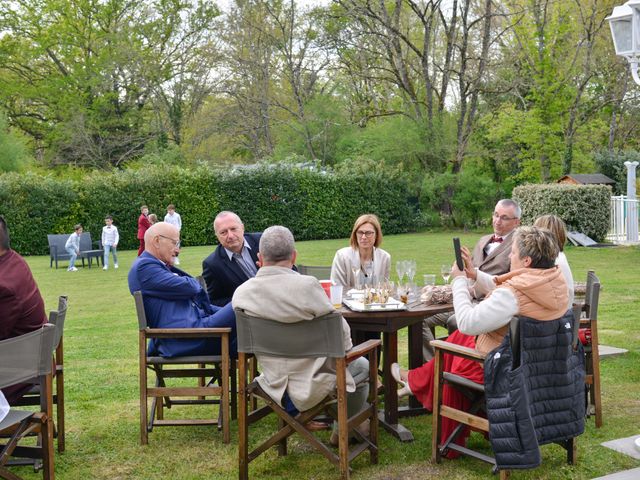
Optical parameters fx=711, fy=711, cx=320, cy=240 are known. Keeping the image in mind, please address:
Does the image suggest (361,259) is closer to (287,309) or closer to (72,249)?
(287,309)

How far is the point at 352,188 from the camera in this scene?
2923cm

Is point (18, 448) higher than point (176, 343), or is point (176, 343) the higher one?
point (176, 343)

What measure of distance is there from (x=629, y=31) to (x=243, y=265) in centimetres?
399

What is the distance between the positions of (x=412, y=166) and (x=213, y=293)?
26.6 metres

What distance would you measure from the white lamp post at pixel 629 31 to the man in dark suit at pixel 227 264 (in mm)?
3683

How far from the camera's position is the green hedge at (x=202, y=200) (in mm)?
25141

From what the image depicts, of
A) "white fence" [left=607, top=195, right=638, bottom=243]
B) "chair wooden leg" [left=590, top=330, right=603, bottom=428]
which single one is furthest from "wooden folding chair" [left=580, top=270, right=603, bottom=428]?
"white fence" [left=607, top=195, right=638, bottom=243]

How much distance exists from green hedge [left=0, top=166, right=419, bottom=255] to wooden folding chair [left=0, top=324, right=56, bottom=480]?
22.6 metres

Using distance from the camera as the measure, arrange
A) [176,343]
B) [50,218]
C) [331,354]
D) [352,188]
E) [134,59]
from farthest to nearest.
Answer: [134,59], [352,188], [50,218], [176,343], [331,354]

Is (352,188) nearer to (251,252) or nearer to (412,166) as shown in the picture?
(412,166)

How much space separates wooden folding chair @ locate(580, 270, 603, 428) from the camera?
4801 millimetres

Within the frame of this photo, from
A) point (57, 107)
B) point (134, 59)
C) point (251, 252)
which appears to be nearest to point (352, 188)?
point (134, 59)

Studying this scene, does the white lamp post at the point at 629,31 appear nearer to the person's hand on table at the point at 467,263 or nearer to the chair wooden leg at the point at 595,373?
the chair wooden leg at the point at 595,373

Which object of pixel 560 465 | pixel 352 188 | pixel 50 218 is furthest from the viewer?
pixel 352 188
